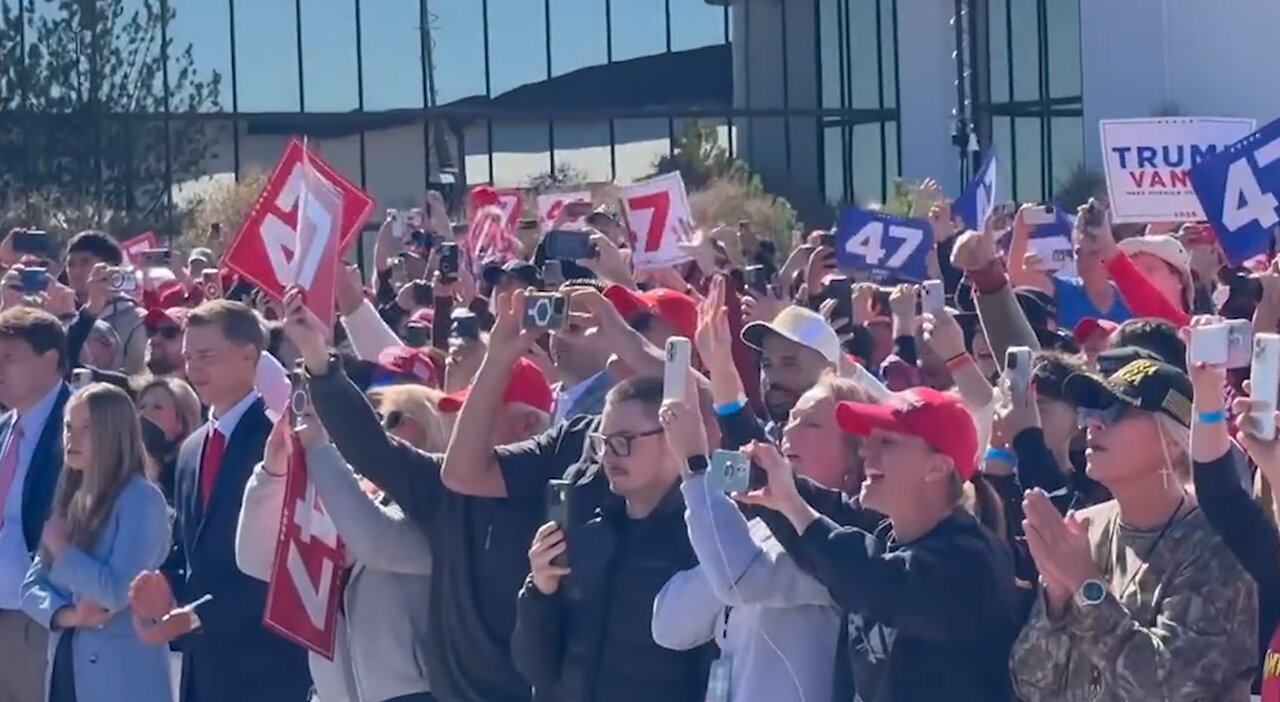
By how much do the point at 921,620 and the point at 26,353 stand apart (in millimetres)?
3870

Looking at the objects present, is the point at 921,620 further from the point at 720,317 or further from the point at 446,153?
the point at 446,153

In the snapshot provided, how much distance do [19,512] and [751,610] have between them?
3100 mm

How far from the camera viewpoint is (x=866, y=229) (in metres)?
12.2

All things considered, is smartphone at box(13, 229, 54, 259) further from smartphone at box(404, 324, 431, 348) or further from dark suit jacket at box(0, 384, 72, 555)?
dark suit jacket at box(0, 384, 72, 555)

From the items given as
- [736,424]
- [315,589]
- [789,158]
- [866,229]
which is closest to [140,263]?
[866,229]

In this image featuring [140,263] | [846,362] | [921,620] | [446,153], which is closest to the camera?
[921,620]

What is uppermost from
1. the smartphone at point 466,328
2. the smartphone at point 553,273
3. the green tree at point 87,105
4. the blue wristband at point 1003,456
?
the green tree at point 87,105

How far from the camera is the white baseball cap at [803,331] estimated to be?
21.9 ft

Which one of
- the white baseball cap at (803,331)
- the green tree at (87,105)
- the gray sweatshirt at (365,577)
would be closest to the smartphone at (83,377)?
the gray sweatshirt at (365,577)

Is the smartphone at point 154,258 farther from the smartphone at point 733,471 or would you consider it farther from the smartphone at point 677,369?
the smartphone at point 733,471

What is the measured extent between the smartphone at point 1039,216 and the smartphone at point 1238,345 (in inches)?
211

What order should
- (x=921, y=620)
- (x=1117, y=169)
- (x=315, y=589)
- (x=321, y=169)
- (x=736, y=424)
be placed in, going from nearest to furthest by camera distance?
(x=921, y=620), (x=736, y=424), (x=315, y=589), (x=321, y=169), (x=1117, y=169)

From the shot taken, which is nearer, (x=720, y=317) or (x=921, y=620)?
(x=921, y=620)

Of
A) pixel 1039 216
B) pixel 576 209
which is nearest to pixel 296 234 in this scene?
pixel 1039 216
